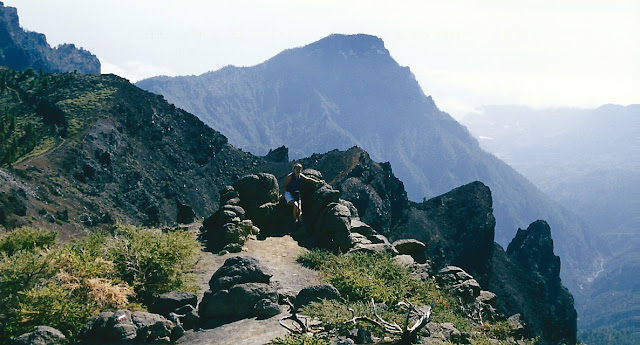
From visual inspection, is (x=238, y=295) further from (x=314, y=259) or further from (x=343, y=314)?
(x=314, y=259)

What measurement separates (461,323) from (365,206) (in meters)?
90.2

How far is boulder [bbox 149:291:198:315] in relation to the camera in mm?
14297

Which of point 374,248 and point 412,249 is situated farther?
point 412,249

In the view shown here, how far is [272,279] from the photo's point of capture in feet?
59.7

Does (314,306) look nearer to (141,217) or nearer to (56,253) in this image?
(56,253)

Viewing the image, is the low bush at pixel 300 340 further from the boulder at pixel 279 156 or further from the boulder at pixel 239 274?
the boulder at pixel 279 156

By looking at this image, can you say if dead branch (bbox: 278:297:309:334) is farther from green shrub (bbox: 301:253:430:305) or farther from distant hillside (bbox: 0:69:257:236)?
distant hillside (bbox: 0:69:257:236)

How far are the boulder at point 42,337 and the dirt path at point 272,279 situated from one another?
2.94 meters

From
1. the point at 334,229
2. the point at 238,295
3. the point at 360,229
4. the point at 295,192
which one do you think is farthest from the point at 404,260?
the point at 238,295

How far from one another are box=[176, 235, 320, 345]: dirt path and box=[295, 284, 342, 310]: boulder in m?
0.57

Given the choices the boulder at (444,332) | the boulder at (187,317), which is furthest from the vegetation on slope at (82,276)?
the boulder at (444,332)

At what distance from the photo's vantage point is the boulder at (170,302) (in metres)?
14.3

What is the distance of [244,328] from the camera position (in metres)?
13.9

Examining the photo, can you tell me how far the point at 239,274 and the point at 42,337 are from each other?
19.5 ft
